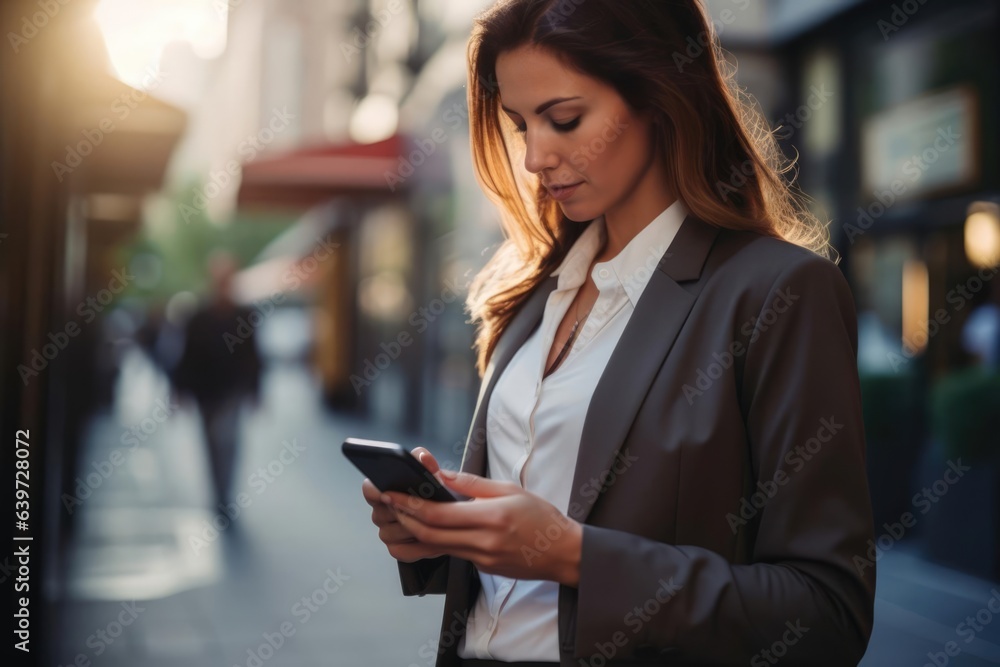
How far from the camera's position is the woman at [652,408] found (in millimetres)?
1359

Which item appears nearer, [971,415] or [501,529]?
[501,529]

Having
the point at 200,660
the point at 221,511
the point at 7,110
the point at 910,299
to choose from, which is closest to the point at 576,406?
the point at 7,110

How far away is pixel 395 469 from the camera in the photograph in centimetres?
138

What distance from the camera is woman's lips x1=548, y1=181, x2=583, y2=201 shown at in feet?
5.62

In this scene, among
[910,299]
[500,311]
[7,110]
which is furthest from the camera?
[910,299]

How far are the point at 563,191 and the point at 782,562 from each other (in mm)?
717

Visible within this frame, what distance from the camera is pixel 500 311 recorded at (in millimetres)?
2066

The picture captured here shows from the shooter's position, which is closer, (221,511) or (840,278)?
(840,278)

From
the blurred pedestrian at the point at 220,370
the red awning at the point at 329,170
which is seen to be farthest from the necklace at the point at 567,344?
the red awning at the point at 329,170

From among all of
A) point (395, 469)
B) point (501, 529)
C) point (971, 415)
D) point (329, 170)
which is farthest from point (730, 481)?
point (329, 170)

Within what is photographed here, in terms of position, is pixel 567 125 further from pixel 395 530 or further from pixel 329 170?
pixel 329 170

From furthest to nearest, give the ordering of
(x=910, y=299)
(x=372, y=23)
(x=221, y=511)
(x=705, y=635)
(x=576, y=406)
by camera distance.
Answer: (x=372, y=23) → (x=221, y=511) → (x=910, y=299) → (x=576, y=406) → (x=705, y=635)

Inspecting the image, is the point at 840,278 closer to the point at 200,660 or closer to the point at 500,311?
the point at 500,311

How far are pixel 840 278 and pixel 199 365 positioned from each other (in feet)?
25.9
